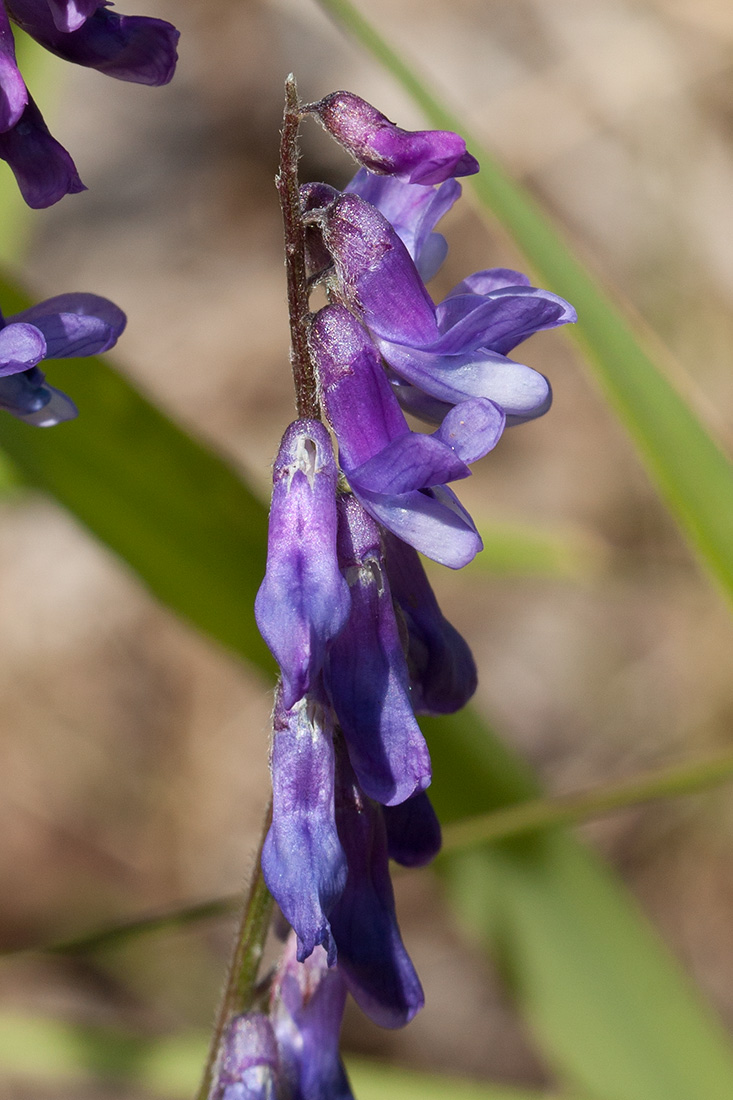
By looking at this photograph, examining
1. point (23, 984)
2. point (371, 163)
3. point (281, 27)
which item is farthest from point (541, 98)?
point (371, 163)

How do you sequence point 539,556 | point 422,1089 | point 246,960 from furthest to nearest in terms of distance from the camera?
point 539,556
point 422,1089
point 246,960

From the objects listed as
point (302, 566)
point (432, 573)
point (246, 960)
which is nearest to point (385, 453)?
point (302, 566)

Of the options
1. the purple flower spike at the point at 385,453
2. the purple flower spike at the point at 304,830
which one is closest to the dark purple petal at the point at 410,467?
the purple flower spike at the point at 385,453

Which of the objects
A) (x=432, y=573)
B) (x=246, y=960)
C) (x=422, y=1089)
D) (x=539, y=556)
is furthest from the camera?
(x=432, y=573)

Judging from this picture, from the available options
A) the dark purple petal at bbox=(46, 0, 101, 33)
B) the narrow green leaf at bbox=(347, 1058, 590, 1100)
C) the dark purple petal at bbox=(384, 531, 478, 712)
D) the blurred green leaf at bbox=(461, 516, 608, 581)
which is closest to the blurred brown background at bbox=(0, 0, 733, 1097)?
the blurred green leaf at bbox=(461, 516, 608, 581)

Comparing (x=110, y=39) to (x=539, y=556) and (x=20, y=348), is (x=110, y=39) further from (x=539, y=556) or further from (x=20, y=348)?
(x=539, y=556)

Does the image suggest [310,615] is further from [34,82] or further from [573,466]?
[573,466]
